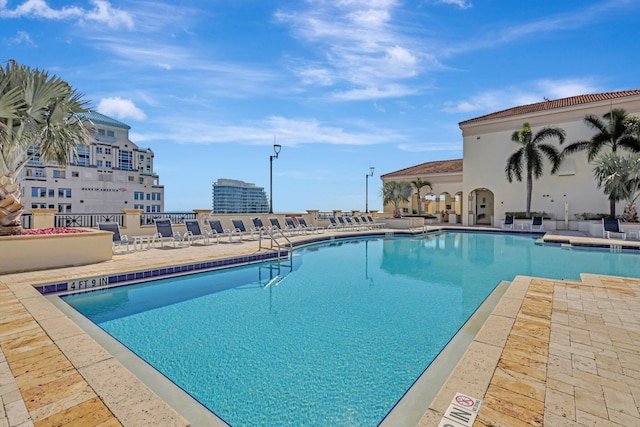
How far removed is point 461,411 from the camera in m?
2.12

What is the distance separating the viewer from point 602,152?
1852 cm

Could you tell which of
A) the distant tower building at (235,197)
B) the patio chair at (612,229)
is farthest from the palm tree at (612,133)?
the distant tower building at (235,197)

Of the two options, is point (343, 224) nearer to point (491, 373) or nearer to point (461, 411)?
point (491, 373)

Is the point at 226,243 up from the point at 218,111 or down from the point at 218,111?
down

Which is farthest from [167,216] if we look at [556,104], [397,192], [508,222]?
[556,104]

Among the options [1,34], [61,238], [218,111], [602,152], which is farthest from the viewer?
[602,152]

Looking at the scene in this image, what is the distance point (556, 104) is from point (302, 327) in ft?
79.2

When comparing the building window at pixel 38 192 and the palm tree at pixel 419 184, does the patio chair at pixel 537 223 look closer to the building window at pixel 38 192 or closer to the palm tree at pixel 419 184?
the palm tree at pixel 419 184

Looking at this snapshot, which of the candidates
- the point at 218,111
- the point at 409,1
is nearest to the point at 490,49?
the point at 409,1

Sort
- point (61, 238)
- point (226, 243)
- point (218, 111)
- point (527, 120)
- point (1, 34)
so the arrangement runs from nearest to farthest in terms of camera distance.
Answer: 1. point (61, 238)
2. point (1, 34)
3. point (226, 243)
4. point (218, 111)
5. point (527, 120)

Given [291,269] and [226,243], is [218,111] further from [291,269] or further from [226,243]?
[291,269]

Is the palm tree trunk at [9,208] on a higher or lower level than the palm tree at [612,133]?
lower

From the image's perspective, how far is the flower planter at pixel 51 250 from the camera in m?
6.22

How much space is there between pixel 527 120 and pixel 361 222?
13044 millimetres
